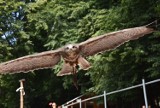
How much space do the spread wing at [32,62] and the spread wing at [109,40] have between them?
529 mm

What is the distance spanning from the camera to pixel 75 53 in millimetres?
6406

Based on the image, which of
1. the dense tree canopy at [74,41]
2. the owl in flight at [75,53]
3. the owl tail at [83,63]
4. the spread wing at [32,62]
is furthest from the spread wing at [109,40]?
the dense tree canopy at [74,41]

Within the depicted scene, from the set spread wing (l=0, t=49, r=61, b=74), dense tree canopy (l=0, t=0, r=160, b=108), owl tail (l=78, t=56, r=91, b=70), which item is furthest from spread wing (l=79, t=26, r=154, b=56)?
dense tree canopy (l=0, t=0, r=160, b=108)

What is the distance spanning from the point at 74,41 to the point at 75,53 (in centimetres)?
922

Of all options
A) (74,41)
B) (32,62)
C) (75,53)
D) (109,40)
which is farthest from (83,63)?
(74,41)

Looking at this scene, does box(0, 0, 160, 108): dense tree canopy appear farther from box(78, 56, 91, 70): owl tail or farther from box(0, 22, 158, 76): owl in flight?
box(78, 56, 91, 70): owl tail

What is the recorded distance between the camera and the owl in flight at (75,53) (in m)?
6.28

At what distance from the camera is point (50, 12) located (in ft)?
57.9

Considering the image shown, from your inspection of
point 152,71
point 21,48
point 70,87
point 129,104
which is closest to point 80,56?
point 152,71

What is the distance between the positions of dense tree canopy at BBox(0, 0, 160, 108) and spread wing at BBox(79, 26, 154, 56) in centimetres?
440

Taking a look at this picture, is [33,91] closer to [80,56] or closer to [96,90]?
[96,90]

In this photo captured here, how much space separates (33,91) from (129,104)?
19.6 feet

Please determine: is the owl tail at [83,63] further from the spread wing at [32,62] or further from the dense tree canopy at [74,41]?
the dense tree canopy at [74,41]

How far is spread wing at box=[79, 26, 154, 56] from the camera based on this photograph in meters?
6.33
